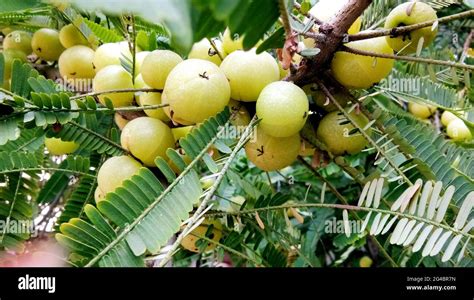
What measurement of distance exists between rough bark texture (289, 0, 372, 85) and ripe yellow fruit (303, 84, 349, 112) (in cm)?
3

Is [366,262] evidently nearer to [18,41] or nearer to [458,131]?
[458,131]

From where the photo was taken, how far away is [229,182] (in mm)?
1104

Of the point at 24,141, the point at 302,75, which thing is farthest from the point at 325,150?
the point at 24,141

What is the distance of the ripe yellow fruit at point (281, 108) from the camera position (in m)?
0.61

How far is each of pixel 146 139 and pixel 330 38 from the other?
0.91 ft

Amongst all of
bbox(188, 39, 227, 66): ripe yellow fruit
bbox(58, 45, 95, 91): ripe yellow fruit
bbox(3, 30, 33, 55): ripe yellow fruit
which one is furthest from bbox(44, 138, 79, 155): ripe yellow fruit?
bbox(188, 39, 227, 66): ripe yellow fruit

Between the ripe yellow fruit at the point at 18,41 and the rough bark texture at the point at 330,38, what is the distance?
0.62 m

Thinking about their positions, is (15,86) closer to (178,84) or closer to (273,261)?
(178,84)

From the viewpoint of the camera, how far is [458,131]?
1126mm

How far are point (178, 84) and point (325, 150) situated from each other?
242 millimetres

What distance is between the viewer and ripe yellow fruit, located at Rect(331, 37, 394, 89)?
658 mm

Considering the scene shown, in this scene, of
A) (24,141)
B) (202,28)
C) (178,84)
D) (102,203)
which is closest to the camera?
(202,28)

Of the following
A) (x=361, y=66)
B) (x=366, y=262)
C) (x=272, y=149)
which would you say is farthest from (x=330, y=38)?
(x=366, y=262)
